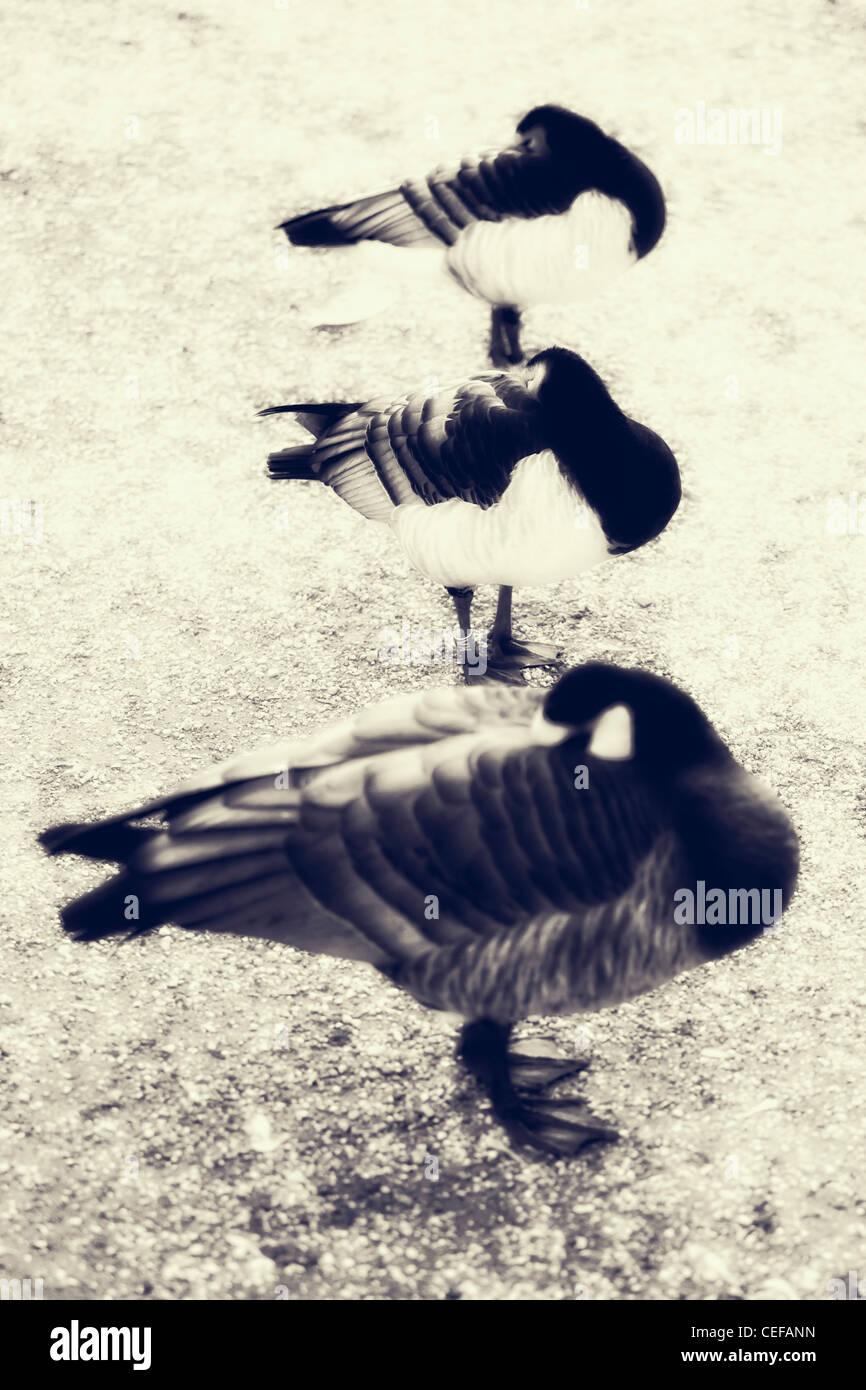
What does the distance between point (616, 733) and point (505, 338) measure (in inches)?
161

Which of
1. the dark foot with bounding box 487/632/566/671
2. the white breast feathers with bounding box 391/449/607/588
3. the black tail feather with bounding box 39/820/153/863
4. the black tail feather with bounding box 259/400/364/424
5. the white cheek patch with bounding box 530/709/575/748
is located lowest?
the black tail feather with bounding box 39/820/153/863

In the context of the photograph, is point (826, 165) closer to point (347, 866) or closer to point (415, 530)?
point (415, 530)

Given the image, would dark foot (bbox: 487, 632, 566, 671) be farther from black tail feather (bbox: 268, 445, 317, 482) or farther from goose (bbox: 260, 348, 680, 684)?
black tail feather (bbox: 268, 445, 317, 482)

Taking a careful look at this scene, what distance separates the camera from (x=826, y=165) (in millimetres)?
9094

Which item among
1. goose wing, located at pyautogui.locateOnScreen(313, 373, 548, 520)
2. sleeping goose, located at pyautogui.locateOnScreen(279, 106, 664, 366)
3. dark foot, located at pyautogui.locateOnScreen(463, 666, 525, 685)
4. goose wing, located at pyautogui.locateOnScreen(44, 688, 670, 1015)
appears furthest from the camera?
sleeping goose, located at pyautogui.locateOnScreen(279, 106, 664, 366)

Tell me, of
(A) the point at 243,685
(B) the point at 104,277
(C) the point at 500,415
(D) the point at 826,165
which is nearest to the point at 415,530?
(C) the point at 500,415

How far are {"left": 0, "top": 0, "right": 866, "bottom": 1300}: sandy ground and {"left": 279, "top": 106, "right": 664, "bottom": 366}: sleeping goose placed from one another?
2.12 ft

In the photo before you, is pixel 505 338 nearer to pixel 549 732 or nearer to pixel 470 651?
pixel 470 651

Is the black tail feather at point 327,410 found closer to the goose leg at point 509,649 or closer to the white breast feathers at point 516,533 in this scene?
the white breast feathers at point 516,533

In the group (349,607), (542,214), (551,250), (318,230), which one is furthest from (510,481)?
(318,230)

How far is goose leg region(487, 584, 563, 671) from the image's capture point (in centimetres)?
586

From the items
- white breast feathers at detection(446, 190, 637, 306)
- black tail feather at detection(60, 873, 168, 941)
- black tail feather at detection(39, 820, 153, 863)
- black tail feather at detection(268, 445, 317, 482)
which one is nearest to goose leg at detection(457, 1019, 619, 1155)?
black tail feather at detection(60, 873, 168, 941)

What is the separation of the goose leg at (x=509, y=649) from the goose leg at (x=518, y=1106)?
2.02m

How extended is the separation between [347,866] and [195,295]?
5.18 metres
